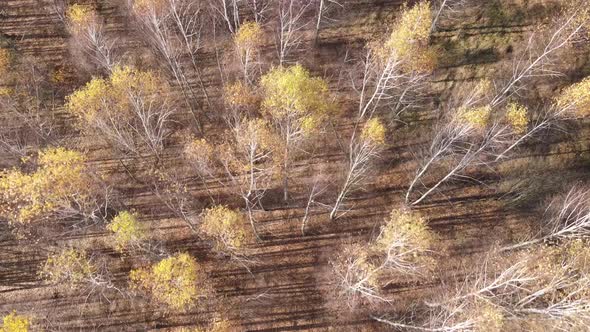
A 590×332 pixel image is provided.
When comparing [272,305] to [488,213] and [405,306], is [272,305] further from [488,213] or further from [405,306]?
[488,213]

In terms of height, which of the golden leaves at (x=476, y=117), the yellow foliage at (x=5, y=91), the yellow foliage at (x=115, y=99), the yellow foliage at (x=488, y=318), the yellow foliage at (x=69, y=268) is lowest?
the yellow foliage at (x=488, y=318)

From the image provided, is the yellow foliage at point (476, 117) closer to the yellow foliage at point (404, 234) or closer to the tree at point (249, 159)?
the yellow foliage at point (404, 234)

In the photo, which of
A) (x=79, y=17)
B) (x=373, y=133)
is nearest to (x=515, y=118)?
(x=373, y=133)

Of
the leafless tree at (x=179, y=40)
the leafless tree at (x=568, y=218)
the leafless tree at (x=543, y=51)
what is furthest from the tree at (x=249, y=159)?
the leafless tree at (x=568, y=218)

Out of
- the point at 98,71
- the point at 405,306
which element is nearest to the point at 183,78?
the point at 98,71

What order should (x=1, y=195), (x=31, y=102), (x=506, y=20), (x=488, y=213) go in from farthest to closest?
(x=506, y=20), (x=31, y=102), (x=488, y=213), (x=1, y=195)

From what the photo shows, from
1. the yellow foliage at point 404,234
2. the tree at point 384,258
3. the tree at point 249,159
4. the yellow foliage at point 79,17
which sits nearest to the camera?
the yellow foliage at point 404,234
